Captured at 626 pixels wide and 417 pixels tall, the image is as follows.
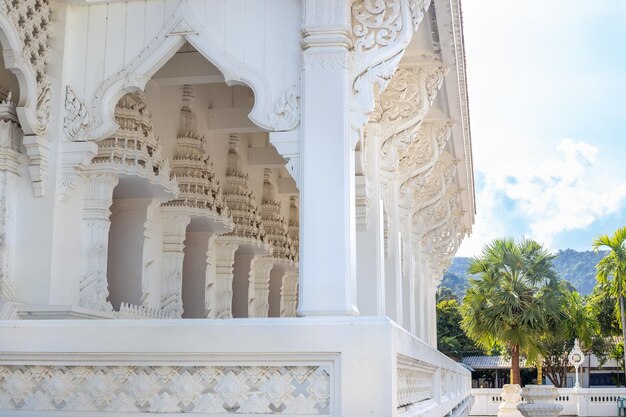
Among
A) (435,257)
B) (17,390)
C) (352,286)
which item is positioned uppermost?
(435,257)

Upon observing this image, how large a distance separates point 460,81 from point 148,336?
8.42 metres

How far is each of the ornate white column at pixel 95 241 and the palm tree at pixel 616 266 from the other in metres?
39.5

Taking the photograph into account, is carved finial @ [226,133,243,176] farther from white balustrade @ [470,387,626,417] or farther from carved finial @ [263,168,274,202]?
white balustrade @ [470,387,626,417]

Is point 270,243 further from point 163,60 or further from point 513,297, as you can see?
point 513,297

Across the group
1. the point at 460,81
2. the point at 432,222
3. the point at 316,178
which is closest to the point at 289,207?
the point at 432,222

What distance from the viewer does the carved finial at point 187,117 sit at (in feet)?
37.5

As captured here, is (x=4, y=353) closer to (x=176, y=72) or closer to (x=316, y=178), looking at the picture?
(x=316, y=178)

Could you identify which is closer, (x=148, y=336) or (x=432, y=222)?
(x=148, y=336)

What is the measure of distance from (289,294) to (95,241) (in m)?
9.72

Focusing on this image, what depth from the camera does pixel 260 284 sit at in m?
15.7

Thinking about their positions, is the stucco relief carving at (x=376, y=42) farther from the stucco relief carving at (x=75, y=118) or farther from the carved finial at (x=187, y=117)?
the carved finial at (x=187, y=117)

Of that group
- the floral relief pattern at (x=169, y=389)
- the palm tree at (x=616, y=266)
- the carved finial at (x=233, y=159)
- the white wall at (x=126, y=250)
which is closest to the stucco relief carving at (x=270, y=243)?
the carved finial at (x=233, y=159)

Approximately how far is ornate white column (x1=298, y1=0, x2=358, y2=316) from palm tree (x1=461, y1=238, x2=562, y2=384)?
94.2ft

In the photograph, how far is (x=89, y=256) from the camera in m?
8.20
